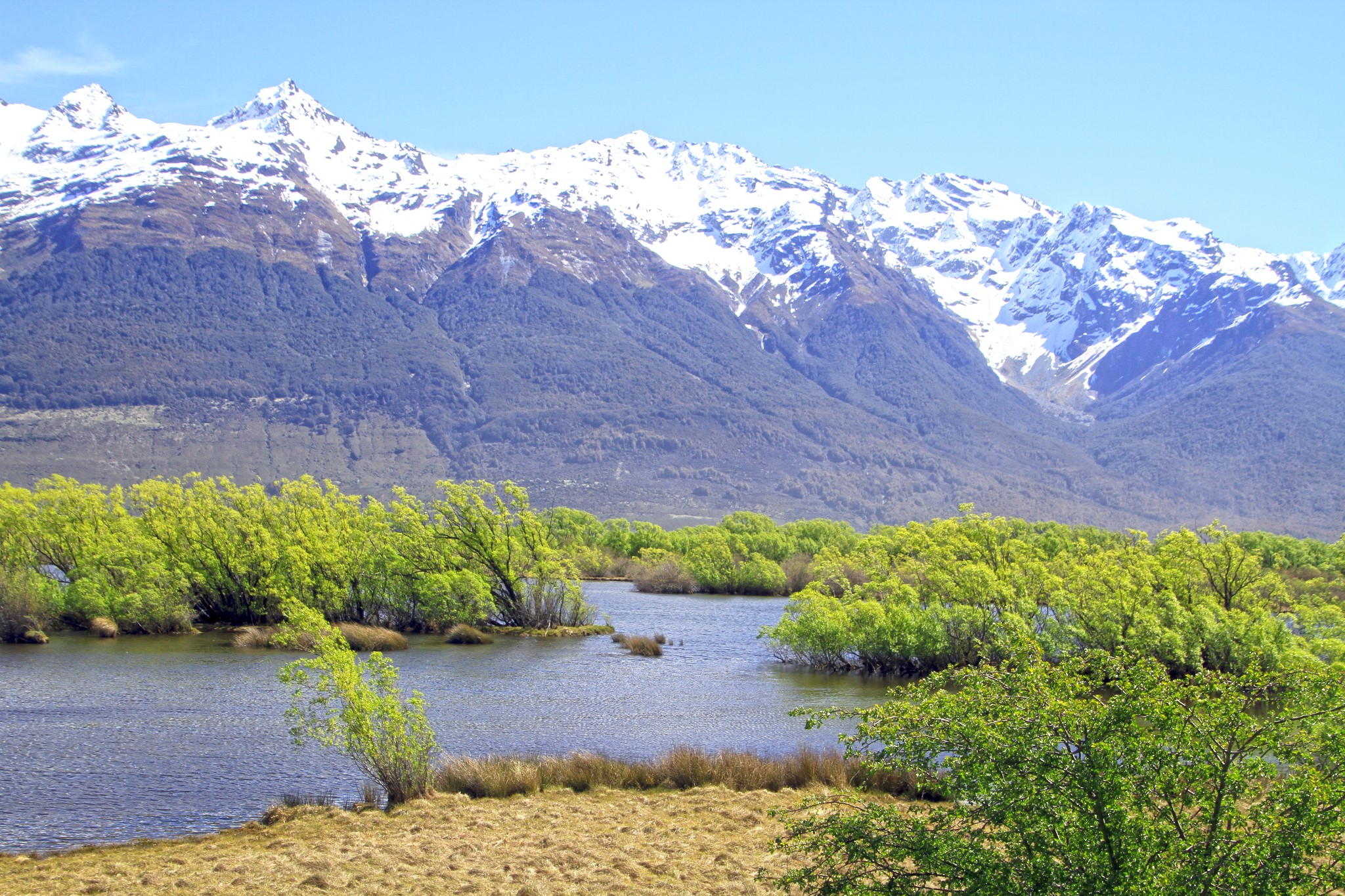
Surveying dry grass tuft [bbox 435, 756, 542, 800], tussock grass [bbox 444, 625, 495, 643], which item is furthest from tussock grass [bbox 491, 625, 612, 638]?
dry grass tuft [bbox 435, 756, 542, 800]

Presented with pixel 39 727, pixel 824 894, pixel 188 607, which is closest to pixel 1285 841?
pixel 824 894

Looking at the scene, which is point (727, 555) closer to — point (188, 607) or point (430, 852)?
point (188, 607)

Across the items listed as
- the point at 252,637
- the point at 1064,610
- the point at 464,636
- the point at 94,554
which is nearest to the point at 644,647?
the point at 464,636

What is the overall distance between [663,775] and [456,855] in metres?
8.29

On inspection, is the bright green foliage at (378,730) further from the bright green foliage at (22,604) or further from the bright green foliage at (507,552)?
the bright green foliage at (507,552)

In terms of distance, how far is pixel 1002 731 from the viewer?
41.6 ft

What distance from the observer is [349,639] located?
5488cm

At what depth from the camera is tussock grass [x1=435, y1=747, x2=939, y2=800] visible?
2605 centimetres

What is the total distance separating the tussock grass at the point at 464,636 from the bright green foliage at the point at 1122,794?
4883 cm

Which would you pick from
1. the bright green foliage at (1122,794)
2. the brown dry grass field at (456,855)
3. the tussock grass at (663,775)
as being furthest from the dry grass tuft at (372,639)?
the bright green foliage at (1122,794)

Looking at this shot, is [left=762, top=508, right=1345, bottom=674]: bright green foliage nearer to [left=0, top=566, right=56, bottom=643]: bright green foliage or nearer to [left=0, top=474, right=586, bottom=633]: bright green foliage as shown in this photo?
[left=0, top=474, right=586, bottom=633]: bright green foliage

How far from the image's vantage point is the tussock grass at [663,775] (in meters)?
26.0

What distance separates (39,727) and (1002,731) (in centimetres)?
3163

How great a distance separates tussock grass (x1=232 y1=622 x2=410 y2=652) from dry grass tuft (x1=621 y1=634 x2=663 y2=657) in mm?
12183
